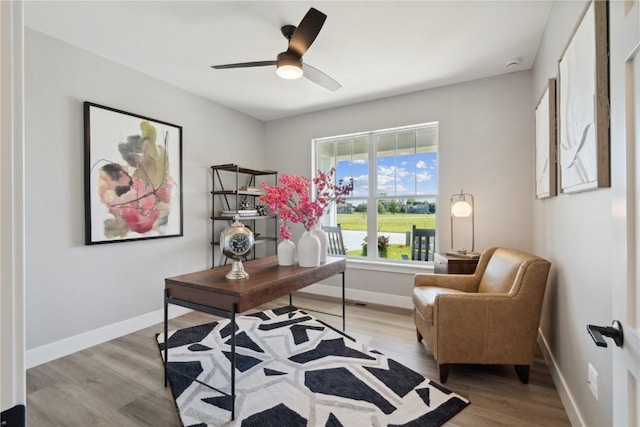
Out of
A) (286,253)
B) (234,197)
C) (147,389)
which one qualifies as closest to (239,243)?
(286,253)

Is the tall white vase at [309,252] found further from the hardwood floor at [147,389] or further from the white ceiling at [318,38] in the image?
the white ceiling at [318,38]

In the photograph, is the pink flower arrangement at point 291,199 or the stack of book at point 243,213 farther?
the stack of book at point 243,213

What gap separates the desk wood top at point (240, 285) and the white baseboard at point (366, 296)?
172 cm

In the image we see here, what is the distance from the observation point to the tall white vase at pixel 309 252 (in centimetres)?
254

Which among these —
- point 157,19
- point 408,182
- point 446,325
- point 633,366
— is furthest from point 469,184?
point 157,19

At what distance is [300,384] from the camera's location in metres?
2.12

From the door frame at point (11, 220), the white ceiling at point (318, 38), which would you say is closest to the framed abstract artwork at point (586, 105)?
the white ceiling at point (318, 38)

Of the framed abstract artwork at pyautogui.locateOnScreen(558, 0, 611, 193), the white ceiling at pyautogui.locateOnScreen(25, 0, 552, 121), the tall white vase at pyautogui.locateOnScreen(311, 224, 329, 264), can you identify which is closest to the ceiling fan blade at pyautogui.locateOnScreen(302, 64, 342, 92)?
the white ceiling at pyautogui.locateOnScreen(25, 0, 552, 121)

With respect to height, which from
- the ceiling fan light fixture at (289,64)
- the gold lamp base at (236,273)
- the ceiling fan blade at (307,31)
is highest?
the ceiling fan blade at (307,31)

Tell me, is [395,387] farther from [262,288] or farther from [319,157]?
[319,157]

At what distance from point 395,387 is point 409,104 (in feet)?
10.2

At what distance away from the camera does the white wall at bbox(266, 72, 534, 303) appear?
10.3ft

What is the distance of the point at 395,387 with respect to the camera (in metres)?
2.08

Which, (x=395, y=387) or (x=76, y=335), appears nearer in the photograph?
(x=395, y=387)
